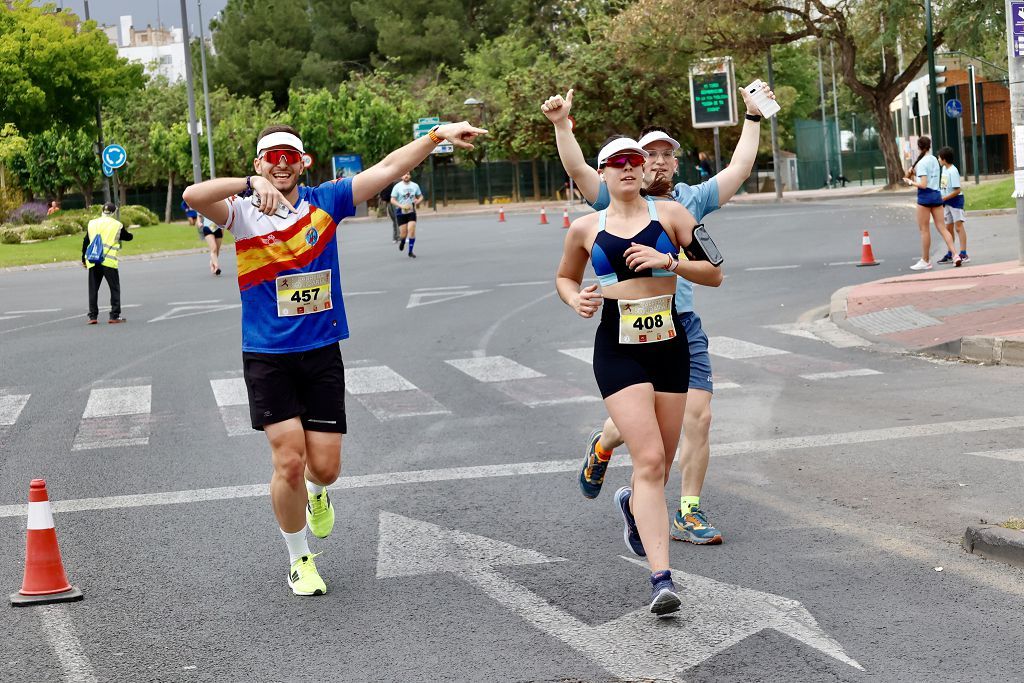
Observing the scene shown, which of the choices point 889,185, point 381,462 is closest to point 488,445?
point 381,462

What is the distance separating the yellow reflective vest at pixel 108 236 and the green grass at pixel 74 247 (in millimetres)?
15141

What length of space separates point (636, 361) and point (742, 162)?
157cm

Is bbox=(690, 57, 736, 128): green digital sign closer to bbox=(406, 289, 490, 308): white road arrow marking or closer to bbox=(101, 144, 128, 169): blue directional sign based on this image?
bbox=(101, 144, 128, 169): blue directional sign

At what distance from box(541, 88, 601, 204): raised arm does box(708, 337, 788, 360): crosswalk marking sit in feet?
23.6

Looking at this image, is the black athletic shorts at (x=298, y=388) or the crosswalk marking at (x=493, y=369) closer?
the black athletic shorts at (x=298, y=388)

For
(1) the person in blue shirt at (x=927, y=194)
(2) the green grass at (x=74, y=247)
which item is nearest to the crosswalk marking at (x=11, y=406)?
(1) the person in blue shirt at (x=927, y=194)

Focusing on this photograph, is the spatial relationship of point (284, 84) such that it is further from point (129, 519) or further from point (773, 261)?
point (129, 519)

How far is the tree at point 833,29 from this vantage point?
4856cm

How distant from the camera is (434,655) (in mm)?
5242

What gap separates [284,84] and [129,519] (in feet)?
283

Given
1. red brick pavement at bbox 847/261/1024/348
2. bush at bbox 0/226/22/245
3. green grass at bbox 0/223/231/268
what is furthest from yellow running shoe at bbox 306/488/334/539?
bush at bbox 0/226/22/245

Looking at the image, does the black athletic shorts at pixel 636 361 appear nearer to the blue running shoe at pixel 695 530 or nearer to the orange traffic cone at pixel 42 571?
the blue running shoe at pixel 695 530

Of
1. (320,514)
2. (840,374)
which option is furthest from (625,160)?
(840,374)

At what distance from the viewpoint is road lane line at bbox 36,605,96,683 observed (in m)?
5.18
